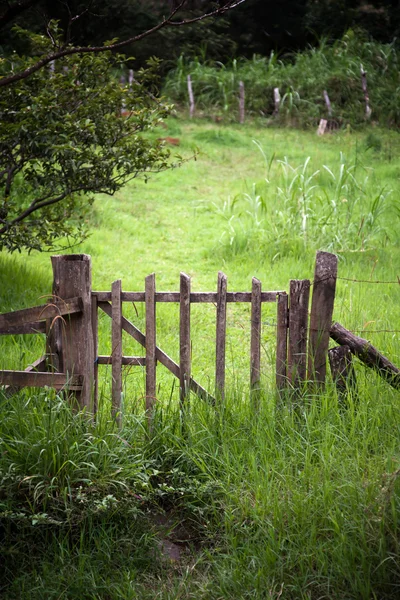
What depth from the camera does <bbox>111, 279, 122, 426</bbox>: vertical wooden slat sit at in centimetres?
403

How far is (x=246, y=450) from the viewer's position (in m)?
3.70

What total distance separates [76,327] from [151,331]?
0.47 meters

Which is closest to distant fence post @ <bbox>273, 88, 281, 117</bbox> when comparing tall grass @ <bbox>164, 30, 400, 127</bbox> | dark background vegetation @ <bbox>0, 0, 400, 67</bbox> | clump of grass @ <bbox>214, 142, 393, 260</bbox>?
tall grass @ <bbox>164, 30, 400, 127</bbox>

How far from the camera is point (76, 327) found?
13.1 feet

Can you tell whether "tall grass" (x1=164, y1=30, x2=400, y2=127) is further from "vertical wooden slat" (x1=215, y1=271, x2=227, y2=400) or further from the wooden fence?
"vertical wooden slat" (x1=215, y1=271, x2=227, y2=400)

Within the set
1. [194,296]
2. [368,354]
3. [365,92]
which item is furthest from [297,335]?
[365,92]

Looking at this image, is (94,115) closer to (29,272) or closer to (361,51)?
(29,272)

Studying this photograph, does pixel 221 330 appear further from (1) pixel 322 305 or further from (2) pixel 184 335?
(1) pixel 322 305

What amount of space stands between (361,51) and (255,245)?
49.7 feet

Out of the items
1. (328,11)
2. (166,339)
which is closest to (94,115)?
(166,339)

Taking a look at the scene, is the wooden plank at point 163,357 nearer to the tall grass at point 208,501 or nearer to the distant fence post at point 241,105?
the tall grass at point 208,501

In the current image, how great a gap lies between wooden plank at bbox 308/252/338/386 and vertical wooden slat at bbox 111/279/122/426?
3.95ft


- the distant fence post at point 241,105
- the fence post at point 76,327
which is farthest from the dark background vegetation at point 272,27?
the fence post at point 76,327

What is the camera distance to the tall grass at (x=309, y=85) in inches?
722
